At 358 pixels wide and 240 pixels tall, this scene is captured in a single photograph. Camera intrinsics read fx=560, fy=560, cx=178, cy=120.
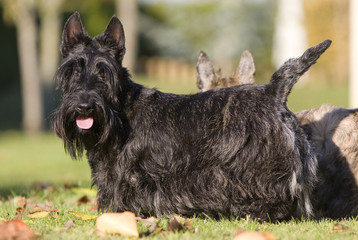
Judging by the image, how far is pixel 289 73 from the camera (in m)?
4.82

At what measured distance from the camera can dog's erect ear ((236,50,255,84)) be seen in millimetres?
7449

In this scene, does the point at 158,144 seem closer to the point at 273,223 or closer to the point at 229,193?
the point at 229,193

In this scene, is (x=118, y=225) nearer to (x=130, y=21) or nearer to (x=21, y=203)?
(x=21, y=203)

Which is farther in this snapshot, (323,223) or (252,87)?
(252,87)

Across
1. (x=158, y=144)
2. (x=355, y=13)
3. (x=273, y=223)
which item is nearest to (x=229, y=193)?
(x=273, y=223)

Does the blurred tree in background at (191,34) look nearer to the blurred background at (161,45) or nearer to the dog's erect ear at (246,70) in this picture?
the blurred background at (161,45)

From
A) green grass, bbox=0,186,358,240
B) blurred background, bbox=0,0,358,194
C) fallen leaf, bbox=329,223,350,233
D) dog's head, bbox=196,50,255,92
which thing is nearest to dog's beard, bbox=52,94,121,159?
green grass, bbox=0,186,358,240

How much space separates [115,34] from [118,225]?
1.78 metres

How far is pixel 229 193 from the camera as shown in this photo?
15.5ft

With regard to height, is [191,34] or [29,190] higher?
[191,34]

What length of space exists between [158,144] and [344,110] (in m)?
2.17

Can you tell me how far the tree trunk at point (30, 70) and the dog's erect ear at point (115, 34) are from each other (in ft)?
61.3

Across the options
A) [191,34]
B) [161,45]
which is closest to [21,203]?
[161,45]

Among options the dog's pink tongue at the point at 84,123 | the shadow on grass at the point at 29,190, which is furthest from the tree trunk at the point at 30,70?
the dog's pink tongue at the point at 84,123
